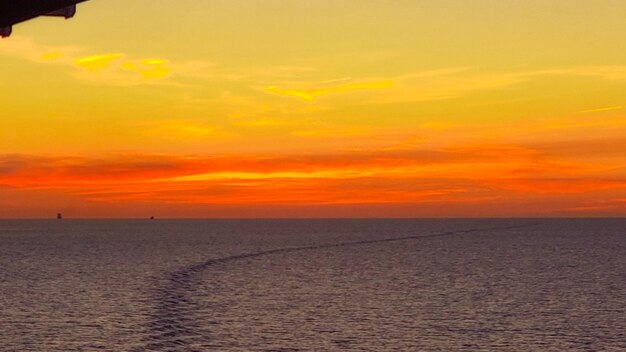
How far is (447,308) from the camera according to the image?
67.0 meters

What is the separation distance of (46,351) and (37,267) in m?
81.2

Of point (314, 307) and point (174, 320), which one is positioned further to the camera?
point (314, 307)

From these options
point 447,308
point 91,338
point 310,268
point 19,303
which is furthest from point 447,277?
point 91,338

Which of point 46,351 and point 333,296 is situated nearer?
point 46,351

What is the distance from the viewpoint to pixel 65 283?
9438 centimetres

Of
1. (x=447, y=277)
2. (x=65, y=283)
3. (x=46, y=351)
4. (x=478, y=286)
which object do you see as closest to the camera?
(x=46, y=351)

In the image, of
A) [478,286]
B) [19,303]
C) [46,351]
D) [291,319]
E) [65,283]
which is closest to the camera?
[46,351]

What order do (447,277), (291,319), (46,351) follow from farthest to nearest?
(447,277)
(291,319)
(46,351)

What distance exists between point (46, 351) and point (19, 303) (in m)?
28.3

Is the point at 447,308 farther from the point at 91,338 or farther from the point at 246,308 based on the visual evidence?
the point at 91,338

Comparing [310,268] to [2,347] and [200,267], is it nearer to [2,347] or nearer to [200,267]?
[200,267]

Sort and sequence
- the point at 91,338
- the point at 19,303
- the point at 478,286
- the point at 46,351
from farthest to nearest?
the point at 478,286, the point at 19,303, the point at 91,338, the point at 46,351

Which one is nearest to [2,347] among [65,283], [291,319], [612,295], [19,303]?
[291,319]

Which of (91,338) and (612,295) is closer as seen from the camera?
(91,338)
